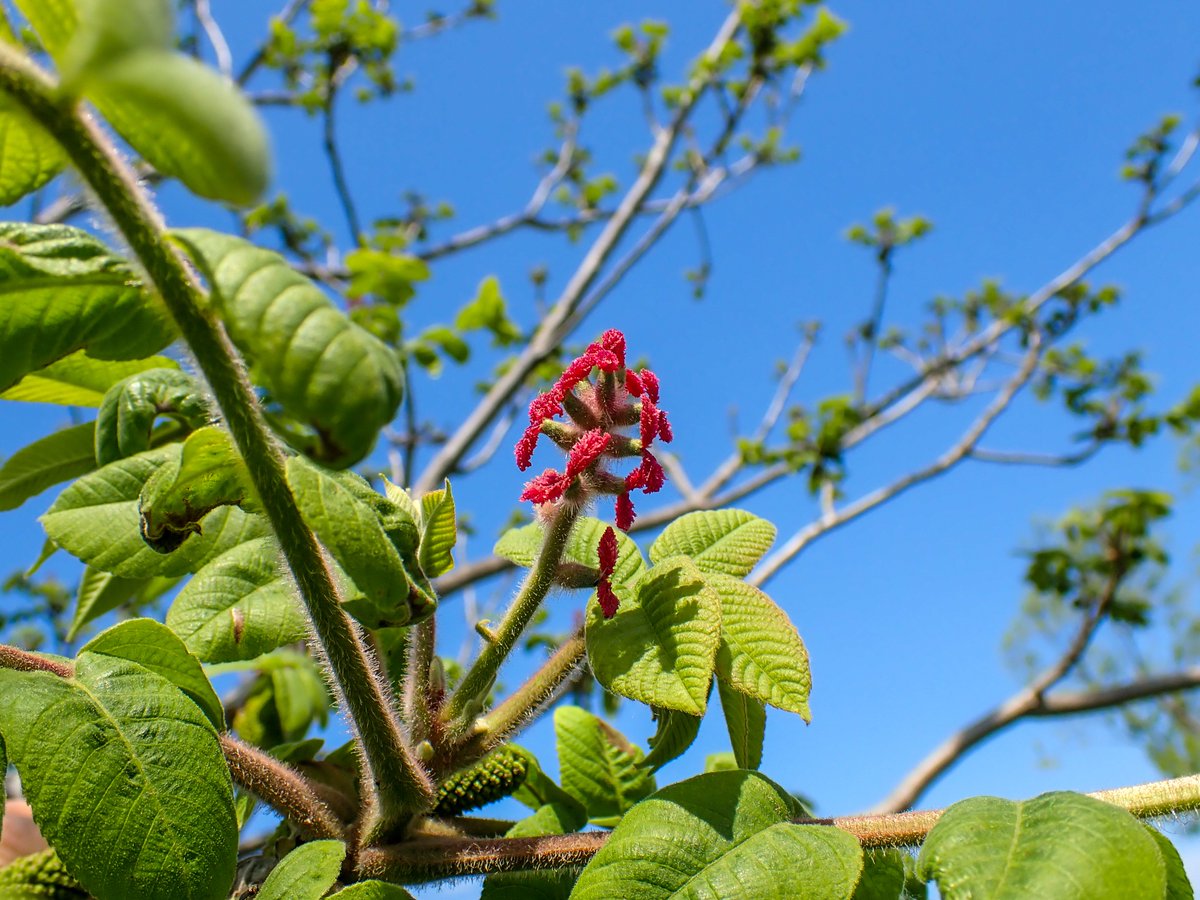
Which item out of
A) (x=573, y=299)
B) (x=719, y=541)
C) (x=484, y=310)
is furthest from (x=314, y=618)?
(x=573, y=299)

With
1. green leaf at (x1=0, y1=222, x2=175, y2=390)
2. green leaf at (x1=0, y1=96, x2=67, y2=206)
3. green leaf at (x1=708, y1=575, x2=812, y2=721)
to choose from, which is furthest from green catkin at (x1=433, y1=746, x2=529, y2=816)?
green leaf at (x1=0, y1=96, x2=67, y2=206)

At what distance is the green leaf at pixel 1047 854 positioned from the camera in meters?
0.64

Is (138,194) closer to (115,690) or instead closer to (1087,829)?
(115,690)

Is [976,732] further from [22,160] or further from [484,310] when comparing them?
[22,160]

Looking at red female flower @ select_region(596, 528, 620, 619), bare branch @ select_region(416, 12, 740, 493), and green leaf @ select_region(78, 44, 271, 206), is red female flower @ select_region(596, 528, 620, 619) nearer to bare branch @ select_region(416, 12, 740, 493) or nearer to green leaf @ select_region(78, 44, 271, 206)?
green leaf @ select_region(78, 44, 271, 206)

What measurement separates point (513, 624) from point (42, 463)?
2.84 ft

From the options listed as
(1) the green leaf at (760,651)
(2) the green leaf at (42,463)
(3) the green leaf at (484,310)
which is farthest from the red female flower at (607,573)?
(3) the green leaf at (484,310)

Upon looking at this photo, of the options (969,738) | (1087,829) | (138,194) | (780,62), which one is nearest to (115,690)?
(138,194)

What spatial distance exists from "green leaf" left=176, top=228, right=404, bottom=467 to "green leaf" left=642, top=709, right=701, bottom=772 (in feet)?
2.21

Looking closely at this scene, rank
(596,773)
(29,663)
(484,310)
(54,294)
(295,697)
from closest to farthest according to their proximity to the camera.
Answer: (54,294)
(29,663)
(596,773)
(295,697)
(484,310)

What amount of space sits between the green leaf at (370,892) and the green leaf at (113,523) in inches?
19.8

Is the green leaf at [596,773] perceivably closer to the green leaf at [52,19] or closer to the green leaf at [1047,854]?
the green leaf at [1047,854]

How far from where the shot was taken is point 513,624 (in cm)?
105

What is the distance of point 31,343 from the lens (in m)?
0.76
